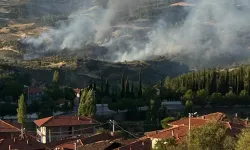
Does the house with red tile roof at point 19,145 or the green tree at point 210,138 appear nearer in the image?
the green tree at point 210,138

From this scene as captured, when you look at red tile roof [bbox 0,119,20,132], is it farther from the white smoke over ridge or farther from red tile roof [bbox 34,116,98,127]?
the white smoke over ridge

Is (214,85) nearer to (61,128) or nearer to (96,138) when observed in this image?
(61,128)

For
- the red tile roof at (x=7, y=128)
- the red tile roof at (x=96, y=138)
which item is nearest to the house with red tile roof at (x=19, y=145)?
the red tile roof at (x=96, y=138)

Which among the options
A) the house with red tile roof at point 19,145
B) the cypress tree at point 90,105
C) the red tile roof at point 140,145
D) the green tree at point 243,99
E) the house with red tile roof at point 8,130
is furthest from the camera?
the green tree at point 243,99

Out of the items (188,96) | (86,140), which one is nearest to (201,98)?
(188,96)

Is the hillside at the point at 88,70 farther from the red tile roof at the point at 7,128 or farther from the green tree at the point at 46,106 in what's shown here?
the red tile roof at the point at 7,128

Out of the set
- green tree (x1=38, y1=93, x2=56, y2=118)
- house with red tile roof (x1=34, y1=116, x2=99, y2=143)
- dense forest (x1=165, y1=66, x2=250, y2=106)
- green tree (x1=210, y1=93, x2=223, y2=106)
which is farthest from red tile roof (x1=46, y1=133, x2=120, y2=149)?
dense forest (x1=165, y1=66, x2=250, y2=106)
